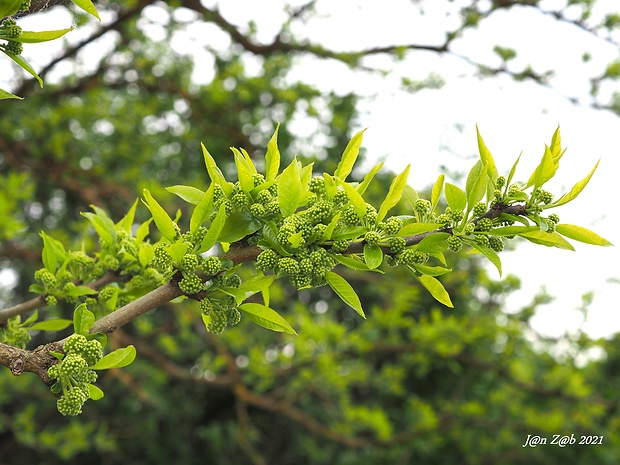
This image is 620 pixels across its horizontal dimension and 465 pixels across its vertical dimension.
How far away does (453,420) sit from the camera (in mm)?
3770

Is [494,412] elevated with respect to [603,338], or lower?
lower

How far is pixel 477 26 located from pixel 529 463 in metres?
3.71

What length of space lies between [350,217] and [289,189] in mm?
105

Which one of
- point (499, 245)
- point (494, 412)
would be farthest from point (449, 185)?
point (494, 412)

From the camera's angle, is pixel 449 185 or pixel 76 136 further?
pixel 76 136

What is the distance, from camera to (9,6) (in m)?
0.86

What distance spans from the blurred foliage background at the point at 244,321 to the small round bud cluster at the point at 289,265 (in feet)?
6.08

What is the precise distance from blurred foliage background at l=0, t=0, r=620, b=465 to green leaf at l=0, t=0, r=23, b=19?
174 cm

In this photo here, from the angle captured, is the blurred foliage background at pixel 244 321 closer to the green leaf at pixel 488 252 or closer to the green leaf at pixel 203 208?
the green leaf at pixel 203 208

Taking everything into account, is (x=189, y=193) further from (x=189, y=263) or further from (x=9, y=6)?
(x=9, y=6)

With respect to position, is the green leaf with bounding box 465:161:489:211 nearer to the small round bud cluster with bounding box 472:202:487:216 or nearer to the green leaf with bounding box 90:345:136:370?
the small round bud cluster with bounding box 472:202:487:216

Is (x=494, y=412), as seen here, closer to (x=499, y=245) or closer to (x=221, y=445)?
(x=221, y=445)

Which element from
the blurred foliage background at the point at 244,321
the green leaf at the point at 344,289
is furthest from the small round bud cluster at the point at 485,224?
the blurred foliage background at the point at 244,321

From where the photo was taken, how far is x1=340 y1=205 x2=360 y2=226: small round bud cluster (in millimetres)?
960
